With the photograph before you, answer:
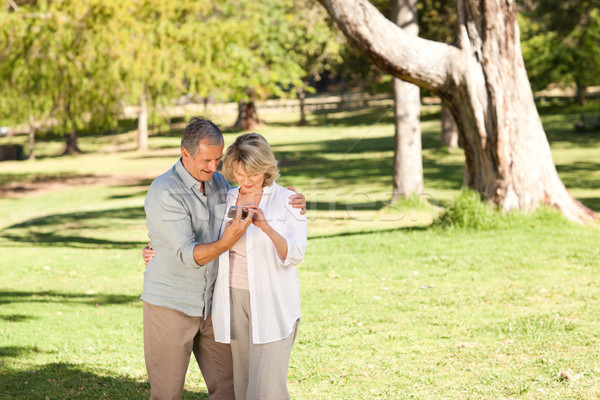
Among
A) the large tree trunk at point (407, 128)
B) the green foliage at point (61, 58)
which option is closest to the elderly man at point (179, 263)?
the large tree trunk at point (407, 128)

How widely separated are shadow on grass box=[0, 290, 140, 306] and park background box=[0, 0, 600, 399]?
0.13 feet

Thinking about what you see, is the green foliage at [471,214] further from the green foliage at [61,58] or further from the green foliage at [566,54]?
the green foliage at [566,54]

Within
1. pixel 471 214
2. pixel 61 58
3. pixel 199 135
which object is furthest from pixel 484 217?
pixel 61 58

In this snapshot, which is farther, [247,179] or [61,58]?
[61,58]

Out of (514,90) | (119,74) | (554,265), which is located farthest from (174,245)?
(119,74)

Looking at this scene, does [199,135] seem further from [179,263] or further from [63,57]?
[63,57]

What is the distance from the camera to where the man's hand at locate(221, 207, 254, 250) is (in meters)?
3.44

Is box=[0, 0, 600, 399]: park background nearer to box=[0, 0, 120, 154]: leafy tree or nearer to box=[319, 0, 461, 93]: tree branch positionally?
box=[0, 0, 120, 154]: leafy tree

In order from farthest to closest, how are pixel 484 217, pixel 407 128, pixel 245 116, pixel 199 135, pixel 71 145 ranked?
pixel 245 116 < pixel 71 145 < pixel 407 128 < pixel 484 217 < pixel 199 135

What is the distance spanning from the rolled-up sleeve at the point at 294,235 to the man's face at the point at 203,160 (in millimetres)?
481

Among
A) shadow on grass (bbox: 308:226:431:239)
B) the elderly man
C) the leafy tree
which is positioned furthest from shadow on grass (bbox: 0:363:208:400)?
the leafy tree

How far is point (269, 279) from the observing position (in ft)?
11.9

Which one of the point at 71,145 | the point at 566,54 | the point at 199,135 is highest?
the point at 566,54

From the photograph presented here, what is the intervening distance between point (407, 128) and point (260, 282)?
1086 centimetres
